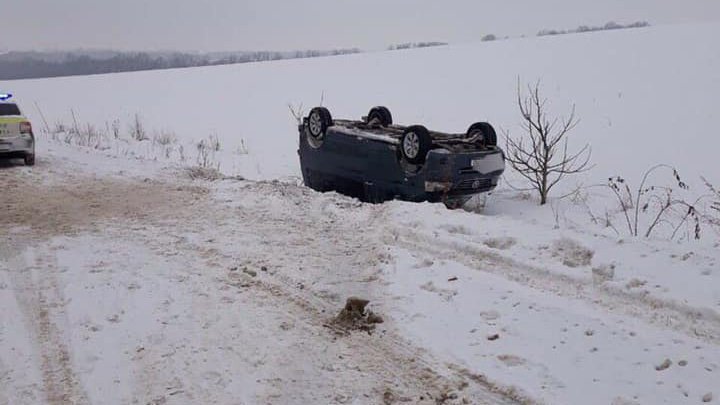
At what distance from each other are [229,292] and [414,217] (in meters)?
2.35

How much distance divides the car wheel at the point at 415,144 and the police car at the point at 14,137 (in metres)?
8.60

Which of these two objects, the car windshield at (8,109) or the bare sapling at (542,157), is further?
the car windshield at (8,109)

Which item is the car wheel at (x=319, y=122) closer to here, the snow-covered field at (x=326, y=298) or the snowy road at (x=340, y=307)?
the snow-covered field at (x=326, y=298)

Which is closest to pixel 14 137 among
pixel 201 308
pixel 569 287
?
pixel 201 308

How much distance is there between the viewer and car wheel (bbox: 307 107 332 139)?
31.1 ft

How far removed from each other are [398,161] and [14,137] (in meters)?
8.68

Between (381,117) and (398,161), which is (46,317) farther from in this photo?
(381,117)

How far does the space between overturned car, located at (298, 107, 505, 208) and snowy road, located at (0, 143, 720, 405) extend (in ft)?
2.31

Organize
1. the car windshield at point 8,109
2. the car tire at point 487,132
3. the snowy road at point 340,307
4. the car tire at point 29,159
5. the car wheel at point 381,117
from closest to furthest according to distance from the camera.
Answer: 1. the snowy road at point 340,307
2. the car tire at point 487,132
3. the car wheel at point 381,117
4. the car tire at point 29,159
5. the car windshield at point 8,109

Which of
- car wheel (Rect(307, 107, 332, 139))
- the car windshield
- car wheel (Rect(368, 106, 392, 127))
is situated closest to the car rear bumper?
the car windshield

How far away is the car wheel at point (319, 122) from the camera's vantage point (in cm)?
948

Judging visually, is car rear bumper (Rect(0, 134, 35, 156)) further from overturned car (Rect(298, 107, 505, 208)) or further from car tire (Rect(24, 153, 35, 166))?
overturned car (Rect(298, 107, 505, 208))

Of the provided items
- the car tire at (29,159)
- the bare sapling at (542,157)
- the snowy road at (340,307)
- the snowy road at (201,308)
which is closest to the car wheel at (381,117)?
the bare sapling at (542,157)

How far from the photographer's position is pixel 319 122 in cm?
952
